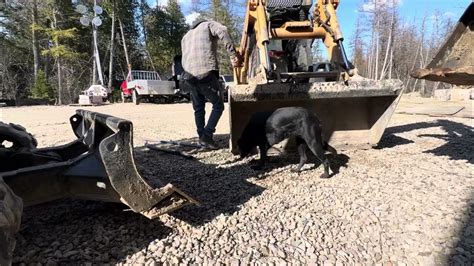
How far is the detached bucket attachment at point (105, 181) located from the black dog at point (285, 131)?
1.86 metres

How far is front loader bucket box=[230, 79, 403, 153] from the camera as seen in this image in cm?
433

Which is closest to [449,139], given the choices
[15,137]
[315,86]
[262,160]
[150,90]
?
[315,86]

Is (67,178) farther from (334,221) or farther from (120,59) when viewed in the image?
(120,59)

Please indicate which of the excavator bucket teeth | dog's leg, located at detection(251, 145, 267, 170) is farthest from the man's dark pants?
the excavator bucket teeth

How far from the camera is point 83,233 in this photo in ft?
7.70

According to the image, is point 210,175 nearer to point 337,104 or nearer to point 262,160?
point 262,160

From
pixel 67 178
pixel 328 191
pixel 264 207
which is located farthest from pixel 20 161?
pixel 328 191

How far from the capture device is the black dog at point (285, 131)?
3799mm

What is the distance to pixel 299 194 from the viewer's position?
3.27 m

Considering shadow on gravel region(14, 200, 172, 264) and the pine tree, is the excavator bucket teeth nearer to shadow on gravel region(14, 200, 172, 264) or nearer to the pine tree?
shadow on gravel region(14, 200, 172, 264)

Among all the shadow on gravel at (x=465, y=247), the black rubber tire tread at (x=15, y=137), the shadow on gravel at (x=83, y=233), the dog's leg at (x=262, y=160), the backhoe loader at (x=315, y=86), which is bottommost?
the shadow on gravel at (x=465, y=247)

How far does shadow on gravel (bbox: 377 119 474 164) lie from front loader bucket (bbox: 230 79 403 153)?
15.0 inches

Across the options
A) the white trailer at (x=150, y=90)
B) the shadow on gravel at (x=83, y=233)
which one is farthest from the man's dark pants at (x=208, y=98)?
the white trailer at (x=150, y=90)

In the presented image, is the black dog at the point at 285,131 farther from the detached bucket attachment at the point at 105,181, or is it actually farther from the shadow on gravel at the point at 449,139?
the detached bucket attachment at the point at 105,181
